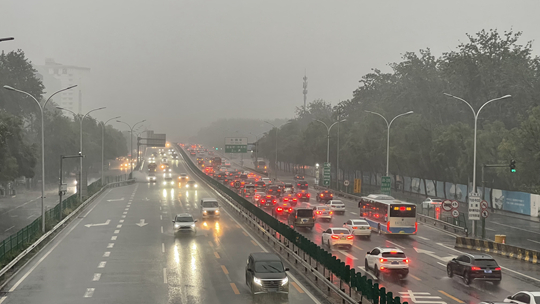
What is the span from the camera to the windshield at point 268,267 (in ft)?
71.4

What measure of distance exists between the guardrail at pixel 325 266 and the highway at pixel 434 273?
2237mm

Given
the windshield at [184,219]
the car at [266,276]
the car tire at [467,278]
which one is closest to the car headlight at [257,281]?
the car at [266,276]

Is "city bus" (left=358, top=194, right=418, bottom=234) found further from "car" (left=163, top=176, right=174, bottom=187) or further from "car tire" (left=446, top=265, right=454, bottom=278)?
"car" (left=163, top=176, right=174, bottom=187)

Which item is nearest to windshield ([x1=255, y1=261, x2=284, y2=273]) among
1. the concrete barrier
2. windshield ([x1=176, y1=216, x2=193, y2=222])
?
the concrete barrier

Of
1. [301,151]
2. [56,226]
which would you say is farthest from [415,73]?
[56,226]

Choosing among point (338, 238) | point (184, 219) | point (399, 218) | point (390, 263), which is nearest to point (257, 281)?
point (390, 263)

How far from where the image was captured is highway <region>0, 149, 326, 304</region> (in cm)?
2188

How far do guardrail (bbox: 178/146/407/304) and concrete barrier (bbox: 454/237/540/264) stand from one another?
38.2 feet

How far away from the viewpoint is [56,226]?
41188 millimetres

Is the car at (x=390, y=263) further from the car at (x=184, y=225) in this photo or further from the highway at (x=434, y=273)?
the car at (x=184, y=225)

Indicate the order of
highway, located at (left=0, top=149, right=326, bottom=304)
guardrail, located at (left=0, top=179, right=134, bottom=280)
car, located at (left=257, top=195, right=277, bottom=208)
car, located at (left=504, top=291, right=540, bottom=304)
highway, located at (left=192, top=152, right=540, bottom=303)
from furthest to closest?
car, located at (left=257, top=195, right=277, bottom=208)
guardrail, located at (left=0, top=179, right=134, bottom=280)
highway, located at (left=192, top=152, right=540, bottom=303)
highway, located at (left=0, top=149, right=326, bottom=304)
car, located at (left=504, top=291, right=540, bottom=304)

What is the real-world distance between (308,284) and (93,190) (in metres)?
51.6

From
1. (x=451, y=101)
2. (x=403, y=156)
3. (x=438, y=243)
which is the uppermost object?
(x=451, y=101)

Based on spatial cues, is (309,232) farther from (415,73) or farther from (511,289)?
(415,73)
